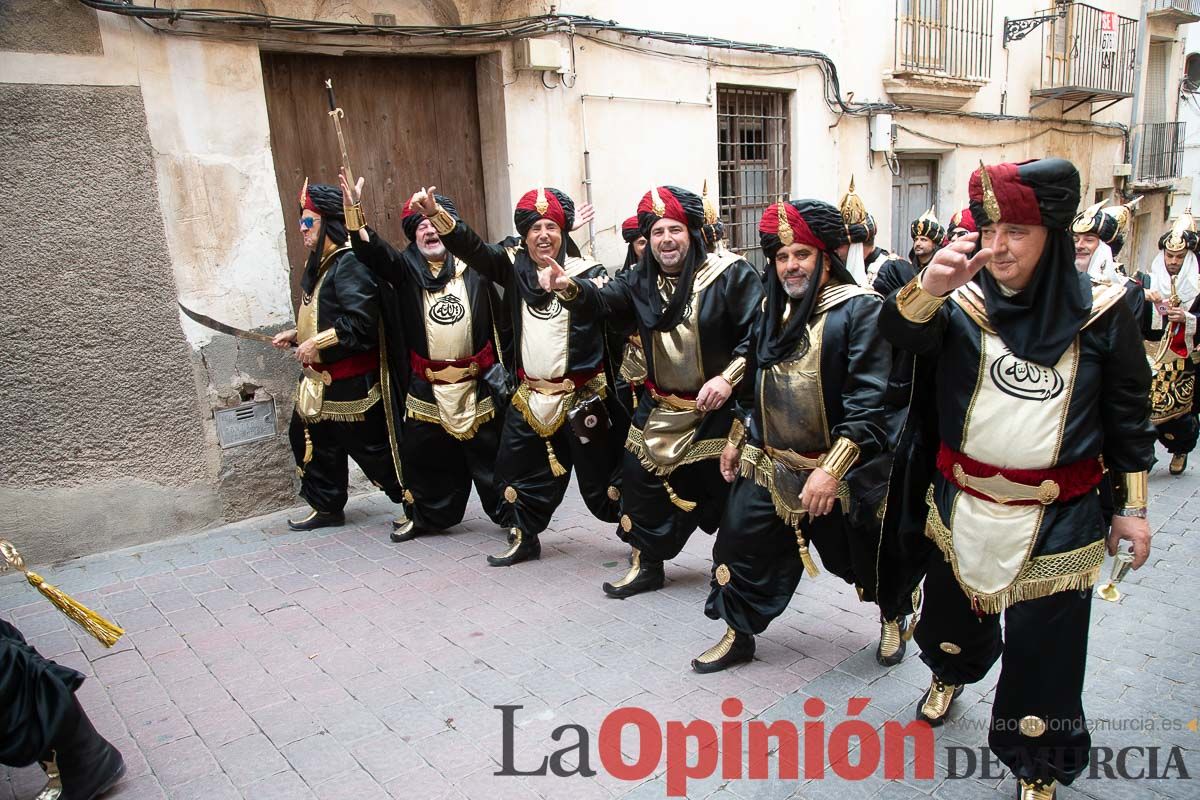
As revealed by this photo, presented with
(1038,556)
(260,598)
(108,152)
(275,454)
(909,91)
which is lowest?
(260,598)

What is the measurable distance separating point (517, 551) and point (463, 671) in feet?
4.24

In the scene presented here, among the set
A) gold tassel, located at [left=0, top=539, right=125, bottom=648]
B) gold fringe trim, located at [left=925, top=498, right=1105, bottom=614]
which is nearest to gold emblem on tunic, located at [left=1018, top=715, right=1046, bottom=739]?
gold fringe trim, located at [left=925, top=498, right=1105, bottom=614]

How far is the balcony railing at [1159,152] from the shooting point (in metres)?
16.8

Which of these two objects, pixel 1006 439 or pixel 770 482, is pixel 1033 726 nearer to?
pixel 1006 439

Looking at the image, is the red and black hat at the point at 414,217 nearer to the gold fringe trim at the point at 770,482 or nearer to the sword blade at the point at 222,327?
the sword blade at the point at 222,327

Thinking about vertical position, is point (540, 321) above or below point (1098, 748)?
above

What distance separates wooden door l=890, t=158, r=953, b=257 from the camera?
11.5 metres

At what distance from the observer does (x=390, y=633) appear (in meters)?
4.19

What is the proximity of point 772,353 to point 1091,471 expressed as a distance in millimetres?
1221

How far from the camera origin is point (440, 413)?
5.23 meters

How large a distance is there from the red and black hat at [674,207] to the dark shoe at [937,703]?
221 cm

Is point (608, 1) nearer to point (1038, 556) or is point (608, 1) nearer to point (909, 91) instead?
point (909, 91)

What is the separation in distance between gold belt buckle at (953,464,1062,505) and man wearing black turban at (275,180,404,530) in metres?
3.73

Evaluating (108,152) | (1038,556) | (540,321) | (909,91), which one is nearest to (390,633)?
(540,321)
